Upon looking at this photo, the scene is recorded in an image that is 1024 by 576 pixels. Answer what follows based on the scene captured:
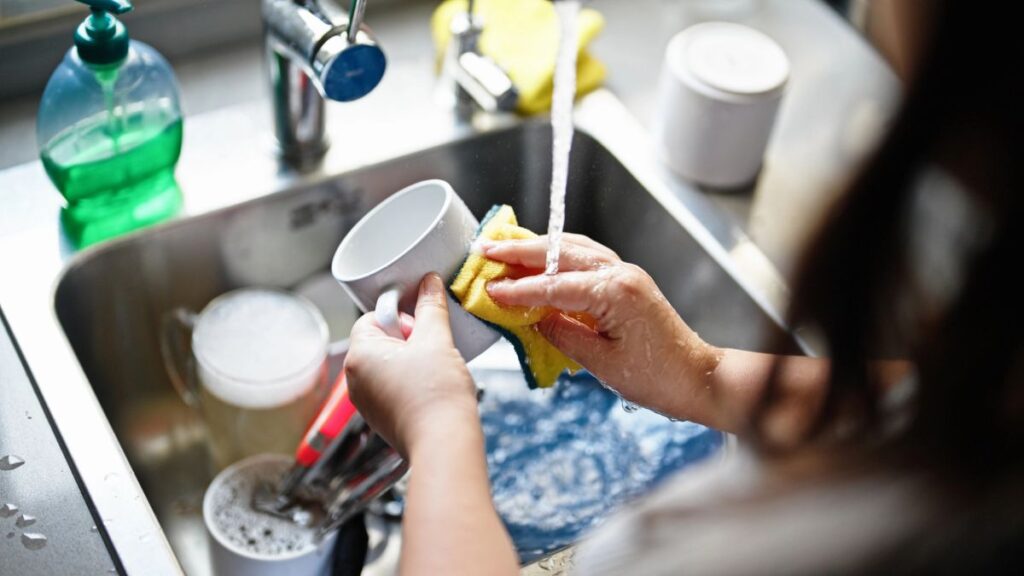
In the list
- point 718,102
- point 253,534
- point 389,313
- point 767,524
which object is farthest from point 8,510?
point 718,102

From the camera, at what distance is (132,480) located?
76cm

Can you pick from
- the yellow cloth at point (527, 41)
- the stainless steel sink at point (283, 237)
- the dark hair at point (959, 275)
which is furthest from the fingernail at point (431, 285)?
the yellow cloth at point (527, 41)

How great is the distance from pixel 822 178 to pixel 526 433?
0.38 m

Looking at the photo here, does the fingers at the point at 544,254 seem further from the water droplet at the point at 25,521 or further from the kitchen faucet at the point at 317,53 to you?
the water droplet at the point at 25,521

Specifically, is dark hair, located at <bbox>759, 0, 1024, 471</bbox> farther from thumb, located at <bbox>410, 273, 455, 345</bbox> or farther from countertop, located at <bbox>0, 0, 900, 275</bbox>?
countertop, located at <bbox>0, 0, 900, 275</bbox>

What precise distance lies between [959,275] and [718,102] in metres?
0.56

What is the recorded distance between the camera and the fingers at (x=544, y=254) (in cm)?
73

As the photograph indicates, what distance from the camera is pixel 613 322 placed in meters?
0.74

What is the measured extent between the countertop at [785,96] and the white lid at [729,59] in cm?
10

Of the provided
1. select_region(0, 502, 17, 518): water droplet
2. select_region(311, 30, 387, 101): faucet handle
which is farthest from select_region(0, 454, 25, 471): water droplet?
select_region(311, 30, 387, 101): faucet handle

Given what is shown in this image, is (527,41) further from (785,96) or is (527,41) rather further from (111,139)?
(111,139)

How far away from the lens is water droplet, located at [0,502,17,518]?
0.74m

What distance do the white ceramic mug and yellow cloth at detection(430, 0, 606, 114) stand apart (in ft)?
1.04

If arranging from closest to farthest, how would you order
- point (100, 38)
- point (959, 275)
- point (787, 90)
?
point (959, 275) < point (100, 38) < point (787, 90)
